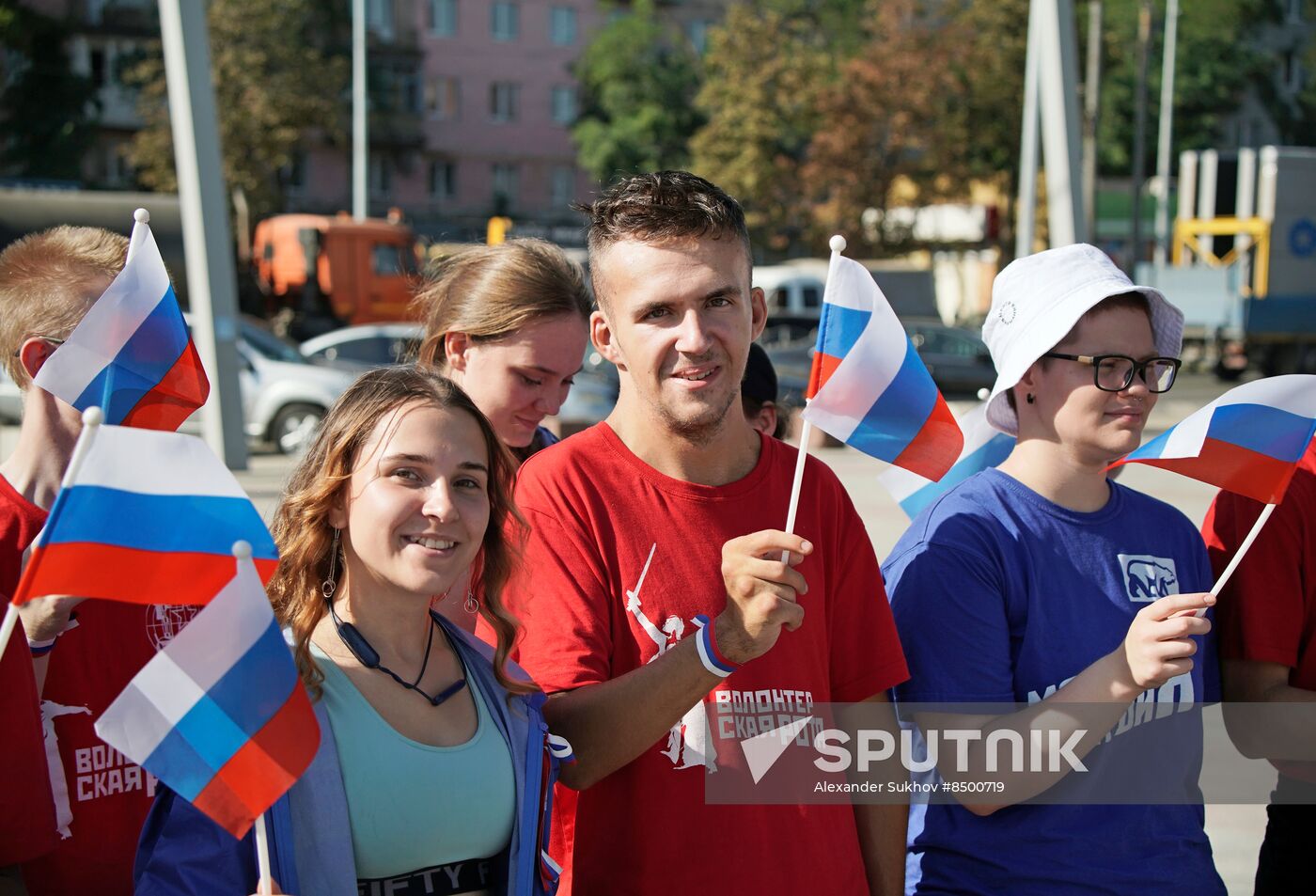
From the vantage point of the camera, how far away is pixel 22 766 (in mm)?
2338

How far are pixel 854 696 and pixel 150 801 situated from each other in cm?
134

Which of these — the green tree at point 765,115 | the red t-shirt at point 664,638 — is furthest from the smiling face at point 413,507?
the green tree at point 765,115

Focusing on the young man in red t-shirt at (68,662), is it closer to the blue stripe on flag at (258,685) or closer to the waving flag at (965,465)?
the blue stripe on flag at (258,685)

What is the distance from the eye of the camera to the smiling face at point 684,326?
104 inches

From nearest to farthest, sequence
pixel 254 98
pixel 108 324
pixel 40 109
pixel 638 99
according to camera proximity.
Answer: pixel 108 324 → pixel 254 98 → pixel 40 109 → pixel 638 99

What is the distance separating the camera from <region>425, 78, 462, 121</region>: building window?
6272 centimetres

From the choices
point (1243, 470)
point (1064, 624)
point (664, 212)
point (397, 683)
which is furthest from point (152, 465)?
point (1243, 470)

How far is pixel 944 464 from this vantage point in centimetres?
306

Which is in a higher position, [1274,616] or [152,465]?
[152,465]

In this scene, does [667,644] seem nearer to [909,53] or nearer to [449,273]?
[449,273]

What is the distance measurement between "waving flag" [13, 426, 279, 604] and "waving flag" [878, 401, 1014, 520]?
1.99 m

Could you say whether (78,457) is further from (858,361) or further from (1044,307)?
(1044,307)

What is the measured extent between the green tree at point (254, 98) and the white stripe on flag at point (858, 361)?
133ft

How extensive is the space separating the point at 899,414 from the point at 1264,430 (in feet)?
2.72
